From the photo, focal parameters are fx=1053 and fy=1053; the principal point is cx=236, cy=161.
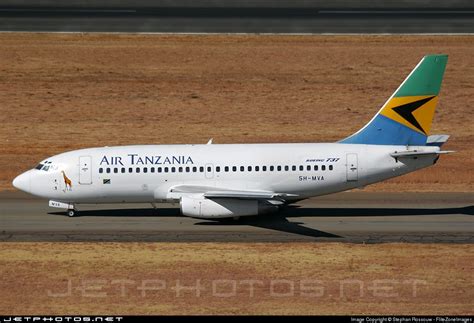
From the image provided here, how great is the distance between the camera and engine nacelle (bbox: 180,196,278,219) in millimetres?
49281

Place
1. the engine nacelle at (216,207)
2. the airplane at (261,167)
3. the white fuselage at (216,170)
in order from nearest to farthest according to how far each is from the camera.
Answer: the engine nacelle at (216,207) < the airplane at (261,167) < the white fuselage at (216,170)

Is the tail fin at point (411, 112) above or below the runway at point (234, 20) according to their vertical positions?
below

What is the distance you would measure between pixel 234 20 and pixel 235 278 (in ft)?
172

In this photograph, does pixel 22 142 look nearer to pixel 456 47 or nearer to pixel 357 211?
pixel 357 211

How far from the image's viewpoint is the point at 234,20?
3563 inches

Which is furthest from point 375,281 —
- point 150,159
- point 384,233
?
point 150,159

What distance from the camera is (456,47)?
84.7 metres

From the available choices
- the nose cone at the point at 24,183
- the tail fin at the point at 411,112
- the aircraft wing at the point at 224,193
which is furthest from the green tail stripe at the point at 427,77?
the nose cone at the point at 24,183

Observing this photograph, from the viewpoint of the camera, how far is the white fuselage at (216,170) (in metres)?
50.3

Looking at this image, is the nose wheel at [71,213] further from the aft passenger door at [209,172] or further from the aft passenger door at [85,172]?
the aft passenger door at [209,172]

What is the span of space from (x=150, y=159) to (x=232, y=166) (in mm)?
4045

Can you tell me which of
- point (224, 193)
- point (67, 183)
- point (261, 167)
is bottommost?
point (224, 193)

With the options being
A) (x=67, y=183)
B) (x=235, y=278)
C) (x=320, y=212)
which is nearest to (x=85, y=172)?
(x=67, y=183)

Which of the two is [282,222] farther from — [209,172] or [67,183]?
[67,183]
